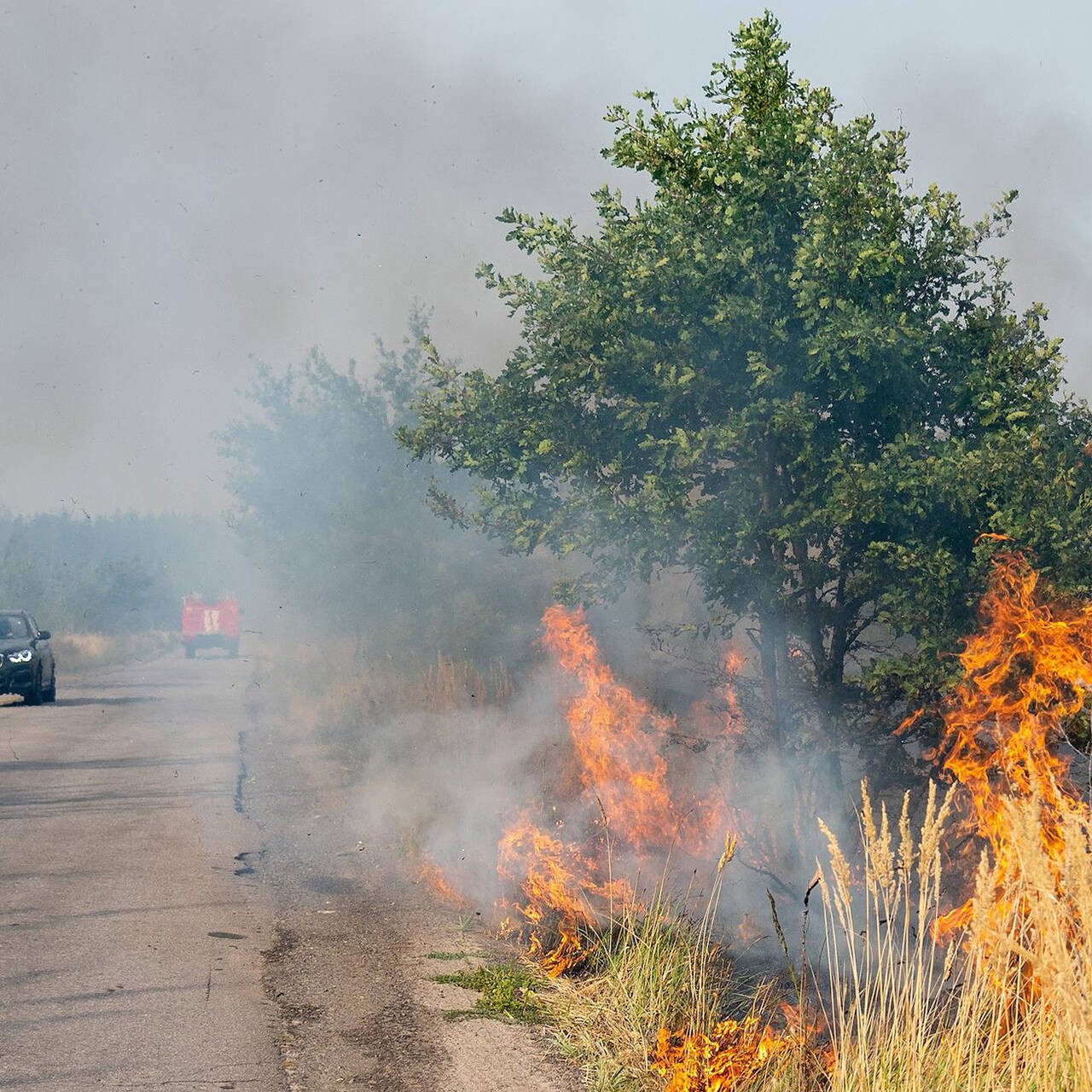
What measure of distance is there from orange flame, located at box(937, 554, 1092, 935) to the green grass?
85.4 inches

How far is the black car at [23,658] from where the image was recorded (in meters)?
21.3

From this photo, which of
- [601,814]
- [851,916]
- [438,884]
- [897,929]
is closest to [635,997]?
[851,916]

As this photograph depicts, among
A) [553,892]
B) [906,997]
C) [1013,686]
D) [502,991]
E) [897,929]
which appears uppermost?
[1013,686]

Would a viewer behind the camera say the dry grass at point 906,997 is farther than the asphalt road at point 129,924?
No

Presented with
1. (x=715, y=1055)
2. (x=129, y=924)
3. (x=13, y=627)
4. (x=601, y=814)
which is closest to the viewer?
(x=715, y=1055)

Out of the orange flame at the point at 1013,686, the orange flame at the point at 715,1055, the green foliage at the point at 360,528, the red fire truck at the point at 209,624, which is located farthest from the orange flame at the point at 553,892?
the red fire truck at the point at 209,624

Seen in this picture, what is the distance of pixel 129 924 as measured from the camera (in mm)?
7238

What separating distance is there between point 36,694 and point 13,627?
1337 mm

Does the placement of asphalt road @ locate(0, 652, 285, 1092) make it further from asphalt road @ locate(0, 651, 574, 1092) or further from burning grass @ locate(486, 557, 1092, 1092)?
burning grass @ locate(486, 557, 1092, 1092)

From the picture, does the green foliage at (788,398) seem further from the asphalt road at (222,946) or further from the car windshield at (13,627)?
the car windshield at (13,627)

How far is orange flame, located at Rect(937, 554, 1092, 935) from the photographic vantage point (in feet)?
20.9

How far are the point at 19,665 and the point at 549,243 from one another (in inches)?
656

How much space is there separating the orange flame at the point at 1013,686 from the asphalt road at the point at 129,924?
3.75 metres

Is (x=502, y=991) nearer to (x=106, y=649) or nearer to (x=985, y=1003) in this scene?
(x=985, y=1003)
